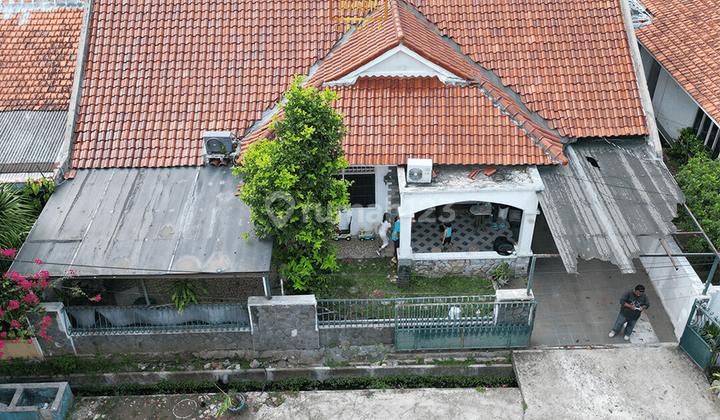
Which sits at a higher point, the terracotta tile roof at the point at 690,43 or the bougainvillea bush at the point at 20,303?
the terracotta tile roof at the point at 690,43

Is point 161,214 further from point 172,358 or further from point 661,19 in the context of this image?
point 661,19

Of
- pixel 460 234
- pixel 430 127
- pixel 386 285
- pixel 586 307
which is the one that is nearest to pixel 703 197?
pixel 586 307

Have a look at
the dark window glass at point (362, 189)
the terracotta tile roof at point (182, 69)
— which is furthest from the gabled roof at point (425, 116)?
the dark window glass at point (362, 189)

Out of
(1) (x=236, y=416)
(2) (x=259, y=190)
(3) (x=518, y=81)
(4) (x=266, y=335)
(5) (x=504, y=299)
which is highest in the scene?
(3) (x=518, y=81)

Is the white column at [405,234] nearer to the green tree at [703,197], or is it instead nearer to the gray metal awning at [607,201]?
the gray metal awning at [607,201]

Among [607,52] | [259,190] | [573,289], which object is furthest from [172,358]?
[607,52]

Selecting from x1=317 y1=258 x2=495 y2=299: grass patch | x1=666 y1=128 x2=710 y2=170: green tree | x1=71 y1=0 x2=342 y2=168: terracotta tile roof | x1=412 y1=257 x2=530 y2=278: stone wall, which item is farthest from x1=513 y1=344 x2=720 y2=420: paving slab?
x1=71 y1=0 x2=342 y2=168: terracotta tile roof
